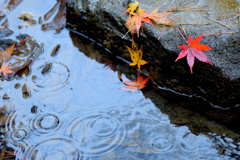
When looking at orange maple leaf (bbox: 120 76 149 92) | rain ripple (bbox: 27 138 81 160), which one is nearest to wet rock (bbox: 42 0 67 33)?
orange maple leaf (bbox: 120 76 149 92)

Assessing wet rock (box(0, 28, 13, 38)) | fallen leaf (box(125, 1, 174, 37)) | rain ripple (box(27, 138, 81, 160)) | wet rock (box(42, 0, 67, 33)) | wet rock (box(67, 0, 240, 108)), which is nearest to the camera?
rain ripple (box(27, 138, 81, 160))

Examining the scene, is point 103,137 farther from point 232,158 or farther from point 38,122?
point 232,158

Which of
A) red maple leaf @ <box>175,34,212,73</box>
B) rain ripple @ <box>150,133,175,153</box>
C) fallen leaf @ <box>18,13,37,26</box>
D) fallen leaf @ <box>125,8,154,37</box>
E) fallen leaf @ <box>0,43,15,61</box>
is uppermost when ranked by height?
fallen leaf @ <box>18,13,37,26</box>

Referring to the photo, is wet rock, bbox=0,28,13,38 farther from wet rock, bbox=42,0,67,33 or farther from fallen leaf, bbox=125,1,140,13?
fallen leaf, bbox=125,1,140,13

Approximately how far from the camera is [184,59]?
9.07ft

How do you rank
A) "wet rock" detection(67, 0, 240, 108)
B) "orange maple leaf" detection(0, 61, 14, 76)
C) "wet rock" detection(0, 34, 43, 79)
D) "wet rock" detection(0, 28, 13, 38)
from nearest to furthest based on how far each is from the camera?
"wet rock" detection(67, 0, 240, 108) → "orange maple leaf" detection(0, 61, 14, 76) → "wet rock" detection(0, 34, 43, 79) → "wet rock" detection(0, 28, 13, 38)

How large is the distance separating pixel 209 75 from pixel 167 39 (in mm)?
545

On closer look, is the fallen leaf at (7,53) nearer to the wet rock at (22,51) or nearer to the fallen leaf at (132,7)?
the wet rock at (22,51)

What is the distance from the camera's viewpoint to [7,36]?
143 inches

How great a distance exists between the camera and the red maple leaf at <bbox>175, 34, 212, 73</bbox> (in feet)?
8.55

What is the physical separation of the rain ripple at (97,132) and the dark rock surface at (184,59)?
656 mm

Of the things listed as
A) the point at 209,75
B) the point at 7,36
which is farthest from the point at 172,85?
the point at 7,36

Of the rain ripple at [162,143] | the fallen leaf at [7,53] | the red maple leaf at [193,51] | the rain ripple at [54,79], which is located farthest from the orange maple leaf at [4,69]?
the red maple leaf at [193,51]

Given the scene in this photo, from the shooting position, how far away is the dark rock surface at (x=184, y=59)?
2680 millimetres
